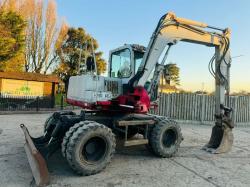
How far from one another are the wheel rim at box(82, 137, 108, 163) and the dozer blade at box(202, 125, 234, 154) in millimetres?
3326

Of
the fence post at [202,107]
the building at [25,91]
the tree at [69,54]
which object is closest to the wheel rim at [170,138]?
the fence post at [202,107]

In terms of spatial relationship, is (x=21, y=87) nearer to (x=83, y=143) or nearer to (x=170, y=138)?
(x=170, y=138)

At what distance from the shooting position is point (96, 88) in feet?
20.0

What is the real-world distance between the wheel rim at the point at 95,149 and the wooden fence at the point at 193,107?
9.63m

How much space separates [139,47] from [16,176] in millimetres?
4123

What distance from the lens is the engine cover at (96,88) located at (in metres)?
6.04

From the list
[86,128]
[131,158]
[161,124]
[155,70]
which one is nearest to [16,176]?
[86,128]

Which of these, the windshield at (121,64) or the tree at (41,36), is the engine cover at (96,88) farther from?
the tree at (41,36)

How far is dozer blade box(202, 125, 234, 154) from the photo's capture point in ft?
23.7

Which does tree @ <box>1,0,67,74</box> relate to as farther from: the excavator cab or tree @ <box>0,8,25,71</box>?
the excavator cab

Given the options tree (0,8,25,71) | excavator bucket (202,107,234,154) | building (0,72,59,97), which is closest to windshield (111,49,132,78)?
excavator bucket (202,107,234,154)

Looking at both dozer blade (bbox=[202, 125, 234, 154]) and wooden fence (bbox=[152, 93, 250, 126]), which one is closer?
dozer blade (bbox=[202, 125, 234, 154])

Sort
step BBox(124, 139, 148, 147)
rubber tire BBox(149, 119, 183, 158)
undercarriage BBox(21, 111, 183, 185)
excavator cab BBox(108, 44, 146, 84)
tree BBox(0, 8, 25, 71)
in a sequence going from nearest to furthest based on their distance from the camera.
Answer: undercarriage BBox(21, 111, 183, 185) → step BBox(124, 139, 148, 147) → rubber tire BBox(149, 119, 183, 158) → excavator cab BBox(108, 44, 146, 84) → tree BBox(0, 8, 25, 71)

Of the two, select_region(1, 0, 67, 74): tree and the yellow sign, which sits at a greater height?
select_region(1, 0, 67, 74): tree
